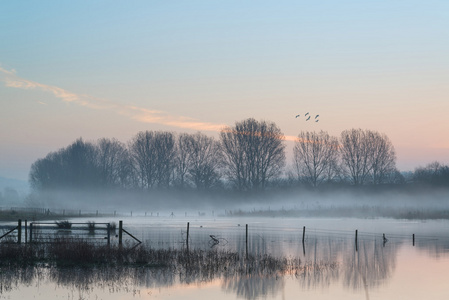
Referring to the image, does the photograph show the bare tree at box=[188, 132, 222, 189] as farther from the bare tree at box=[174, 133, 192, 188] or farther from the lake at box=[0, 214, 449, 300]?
the lake at box=[0, 214, 449, 300]

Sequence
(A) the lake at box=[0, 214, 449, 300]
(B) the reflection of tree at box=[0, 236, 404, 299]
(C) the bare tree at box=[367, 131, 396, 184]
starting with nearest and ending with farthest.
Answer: (A) the lake at box=[0, 214, 449, 300] < (B) the reflection of tree at box=[0, 236, 404, 299] < (C) the bare tree at box=[367, 131, 396, 184]

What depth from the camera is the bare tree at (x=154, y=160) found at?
14512cm

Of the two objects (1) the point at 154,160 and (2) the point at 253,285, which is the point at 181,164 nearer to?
(1) the point at 154,160

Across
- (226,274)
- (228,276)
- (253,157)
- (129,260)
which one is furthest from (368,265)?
(253,157)

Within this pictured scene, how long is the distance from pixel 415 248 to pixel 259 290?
92.8 feet


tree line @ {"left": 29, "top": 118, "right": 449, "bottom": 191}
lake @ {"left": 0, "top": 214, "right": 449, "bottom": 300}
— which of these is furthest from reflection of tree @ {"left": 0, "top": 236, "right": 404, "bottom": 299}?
tree line @ {"left": 29, "top": 118, "right": 449, "bottom": 191}

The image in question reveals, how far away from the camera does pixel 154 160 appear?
146625 millimetres

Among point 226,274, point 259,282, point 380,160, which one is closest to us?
point 259,282

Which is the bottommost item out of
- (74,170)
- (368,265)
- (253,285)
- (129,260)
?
(368,265)

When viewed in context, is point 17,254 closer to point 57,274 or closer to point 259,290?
point 57,274

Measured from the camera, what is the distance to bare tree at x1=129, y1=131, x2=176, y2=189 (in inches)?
5714

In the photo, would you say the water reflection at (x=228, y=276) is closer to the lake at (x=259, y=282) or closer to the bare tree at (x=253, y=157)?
the lake at (x=259, y=282)

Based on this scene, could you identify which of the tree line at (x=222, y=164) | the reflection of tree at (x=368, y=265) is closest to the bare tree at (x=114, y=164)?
the tree line at (x=222, y=164)

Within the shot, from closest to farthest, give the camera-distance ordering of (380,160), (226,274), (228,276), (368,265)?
(228,276), (226,274), (368,265), (380,160)
